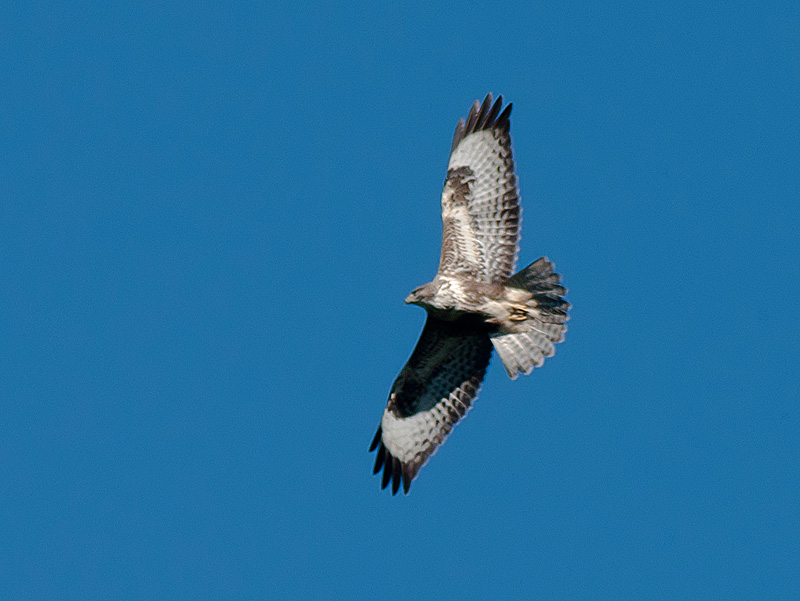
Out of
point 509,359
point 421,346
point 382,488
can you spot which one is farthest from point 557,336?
point 382,488

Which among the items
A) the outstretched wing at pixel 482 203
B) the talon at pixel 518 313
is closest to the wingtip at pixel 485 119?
the outstretched wing at pixel 482 203

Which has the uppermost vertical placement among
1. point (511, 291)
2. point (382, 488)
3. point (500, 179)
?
point (500, 179)

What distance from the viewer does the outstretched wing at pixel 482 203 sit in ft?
37.7

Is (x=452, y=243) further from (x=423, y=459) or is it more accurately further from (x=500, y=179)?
(x=423, y=459)

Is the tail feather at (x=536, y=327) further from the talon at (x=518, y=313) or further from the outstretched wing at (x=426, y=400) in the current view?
the outstretched wing at (x=426, y=400)

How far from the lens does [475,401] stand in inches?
472

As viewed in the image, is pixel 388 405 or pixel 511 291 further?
pixel 388 405

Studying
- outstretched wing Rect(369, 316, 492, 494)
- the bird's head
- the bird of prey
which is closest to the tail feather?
the bird of prey

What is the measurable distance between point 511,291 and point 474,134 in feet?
4.77

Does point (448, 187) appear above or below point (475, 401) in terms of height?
above

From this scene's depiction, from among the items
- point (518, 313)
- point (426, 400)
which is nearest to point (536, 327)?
point (518, 313)

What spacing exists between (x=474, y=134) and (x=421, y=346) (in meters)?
1.90

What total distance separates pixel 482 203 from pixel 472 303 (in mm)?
912

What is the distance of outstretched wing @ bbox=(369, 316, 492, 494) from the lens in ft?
38.9
